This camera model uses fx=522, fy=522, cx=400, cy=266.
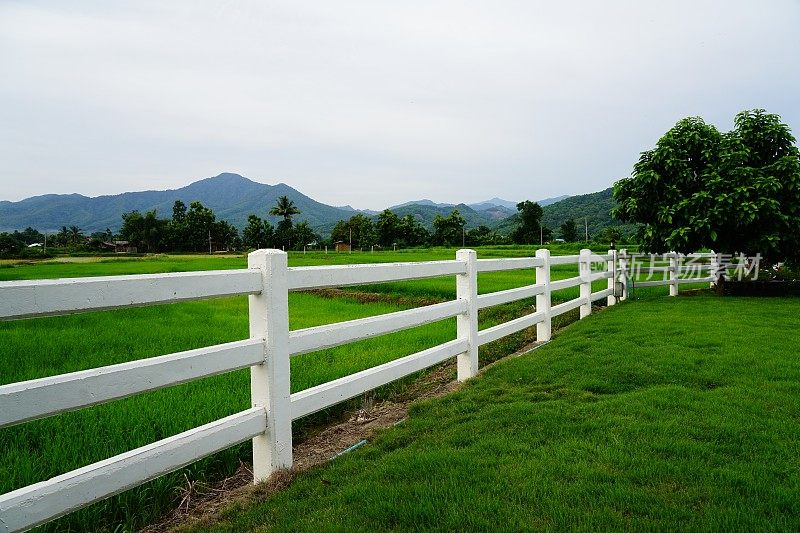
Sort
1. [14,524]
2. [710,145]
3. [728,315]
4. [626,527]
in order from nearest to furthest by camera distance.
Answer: [14,524]
[626,527]
[728,315]
[710,145]

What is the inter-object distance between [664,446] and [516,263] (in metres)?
4.37

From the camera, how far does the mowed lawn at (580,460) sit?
8.05 ft

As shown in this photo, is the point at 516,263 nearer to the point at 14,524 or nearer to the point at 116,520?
the point at 116,520

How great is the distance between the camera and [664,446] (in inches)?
128

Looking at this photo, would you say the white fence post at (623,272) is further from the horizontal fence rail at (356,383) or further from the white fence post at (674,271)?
the horizontal fence rail at (356,383)

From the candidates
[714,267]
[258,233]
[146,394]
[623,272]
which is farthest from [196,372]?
[258,233]

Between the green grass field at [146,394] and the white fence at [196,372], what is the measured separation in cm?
58

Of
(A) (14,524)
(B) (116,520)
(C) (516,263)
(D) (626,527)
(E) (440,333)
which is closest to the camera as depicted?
(A) (14,524)

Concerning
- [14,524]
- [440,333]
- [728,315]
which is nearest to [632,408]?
[14,524]

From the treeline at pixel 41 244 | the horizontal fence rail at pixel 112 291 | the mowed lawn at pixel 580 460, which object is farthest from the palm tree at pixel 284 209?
the horizontal fence rail at pixel 112 291

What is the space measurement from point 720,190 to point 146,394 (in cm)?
1373

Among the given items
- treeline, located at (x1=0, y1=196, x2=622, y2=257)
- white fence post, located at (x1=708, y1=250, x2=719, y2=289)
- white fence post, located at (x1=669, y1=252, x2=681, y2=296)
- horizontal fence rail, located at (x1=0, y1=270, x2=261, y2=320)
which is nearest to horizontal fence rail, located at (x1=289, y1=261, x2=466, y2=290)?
horizontal fence rail, located at (x1=0, y1=270, x2=261, y2=320)

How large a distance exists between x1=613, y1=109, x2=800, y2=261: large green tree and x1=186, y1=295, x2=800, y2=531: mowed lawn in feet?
28.7

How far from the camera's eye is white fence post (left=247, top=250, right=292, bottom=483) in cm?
317
